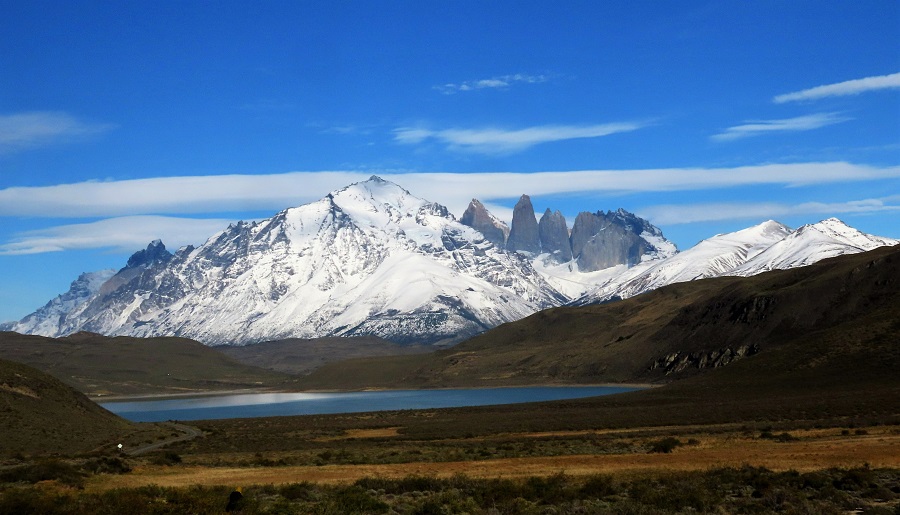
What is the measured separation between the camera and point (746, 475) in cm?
4056

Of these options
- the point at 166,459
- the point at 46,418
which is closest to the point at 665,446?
the point at 166,459

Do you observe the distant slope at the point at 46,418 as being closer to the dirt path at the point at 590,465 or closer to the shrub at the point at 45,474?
the dirt path at the point at 590,465

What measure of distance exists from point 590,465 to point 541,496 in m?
13.7

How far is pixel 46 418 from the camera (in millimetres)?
96562

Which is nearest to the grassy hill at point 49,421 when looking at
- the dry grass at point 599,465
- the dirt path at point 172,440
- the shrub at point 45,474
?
the dirt path at point 172,440

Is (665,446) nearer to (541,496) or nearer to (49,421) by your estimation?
(541,496)

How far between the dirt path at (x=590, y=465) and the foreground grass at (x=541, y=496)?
166 inches

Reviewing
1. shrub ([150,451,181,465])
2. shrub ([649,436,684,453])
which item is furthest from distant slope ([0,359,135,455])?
shrub ([649,436,684,453])

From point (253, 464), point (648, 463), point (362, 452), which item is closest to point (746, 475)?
point (648, 463)

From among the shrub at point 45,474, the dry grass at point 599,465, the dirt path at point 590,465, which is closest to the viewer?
the dry grass at point 599,465

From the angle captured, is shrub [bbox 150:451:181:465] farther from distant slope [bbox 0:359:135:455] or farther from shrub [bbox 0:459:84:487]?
distant slope [bbox 0:359:135:455]

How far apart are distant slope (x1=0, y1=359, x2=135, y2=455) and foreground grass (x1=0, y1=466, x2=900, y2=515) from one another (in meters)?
47.3

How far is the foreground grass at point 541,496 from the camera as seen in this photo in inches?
1352

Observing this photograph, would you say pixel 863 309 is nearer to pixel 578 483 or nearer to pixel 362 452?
pixel 362 452
